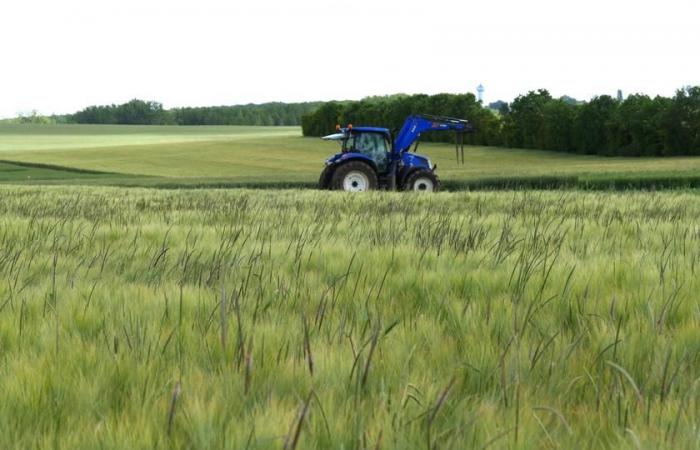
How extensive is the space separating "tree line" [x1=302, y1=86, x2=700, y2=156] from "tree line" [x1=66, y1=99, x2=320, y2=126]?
6602 cm

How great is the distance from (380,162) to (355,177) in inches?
41.6

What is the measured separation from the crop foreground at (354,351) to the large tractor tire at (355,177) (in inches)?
627

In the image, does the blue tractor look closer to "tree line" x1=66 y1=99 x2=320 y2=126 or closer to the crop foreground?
the crop foreground

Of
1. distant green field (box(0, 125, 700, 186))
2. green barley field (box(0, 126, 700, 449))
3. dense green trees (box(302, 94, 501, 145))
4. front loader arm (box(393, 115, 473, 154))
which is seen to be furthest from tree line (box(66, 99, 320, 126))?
green barley field (box(0, 126, 700, 449))

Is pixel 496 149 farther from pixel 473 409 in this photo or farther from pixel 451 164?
pixel 473 409

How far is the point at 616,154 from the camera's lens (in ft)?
183

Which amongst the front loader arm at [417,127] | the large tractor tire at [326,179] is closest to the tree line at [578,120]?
the front loader arm at [417,127]

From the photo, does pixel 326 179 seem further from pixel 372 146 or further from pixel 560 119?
pixel 560 119

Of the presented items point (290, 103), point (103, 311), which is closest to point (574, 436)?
point (103, 311)

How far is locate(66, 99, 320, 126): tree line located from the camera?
138 meters

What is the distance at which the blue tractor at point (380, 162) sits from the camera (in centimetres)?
2000

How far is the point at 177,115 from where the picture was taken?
13838cm

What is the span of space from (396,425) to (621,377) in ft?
2.32

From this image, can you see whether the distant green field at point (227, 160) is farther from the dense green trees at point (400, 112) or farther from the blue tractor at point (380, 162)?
the blue tractor at point (380, 162)
